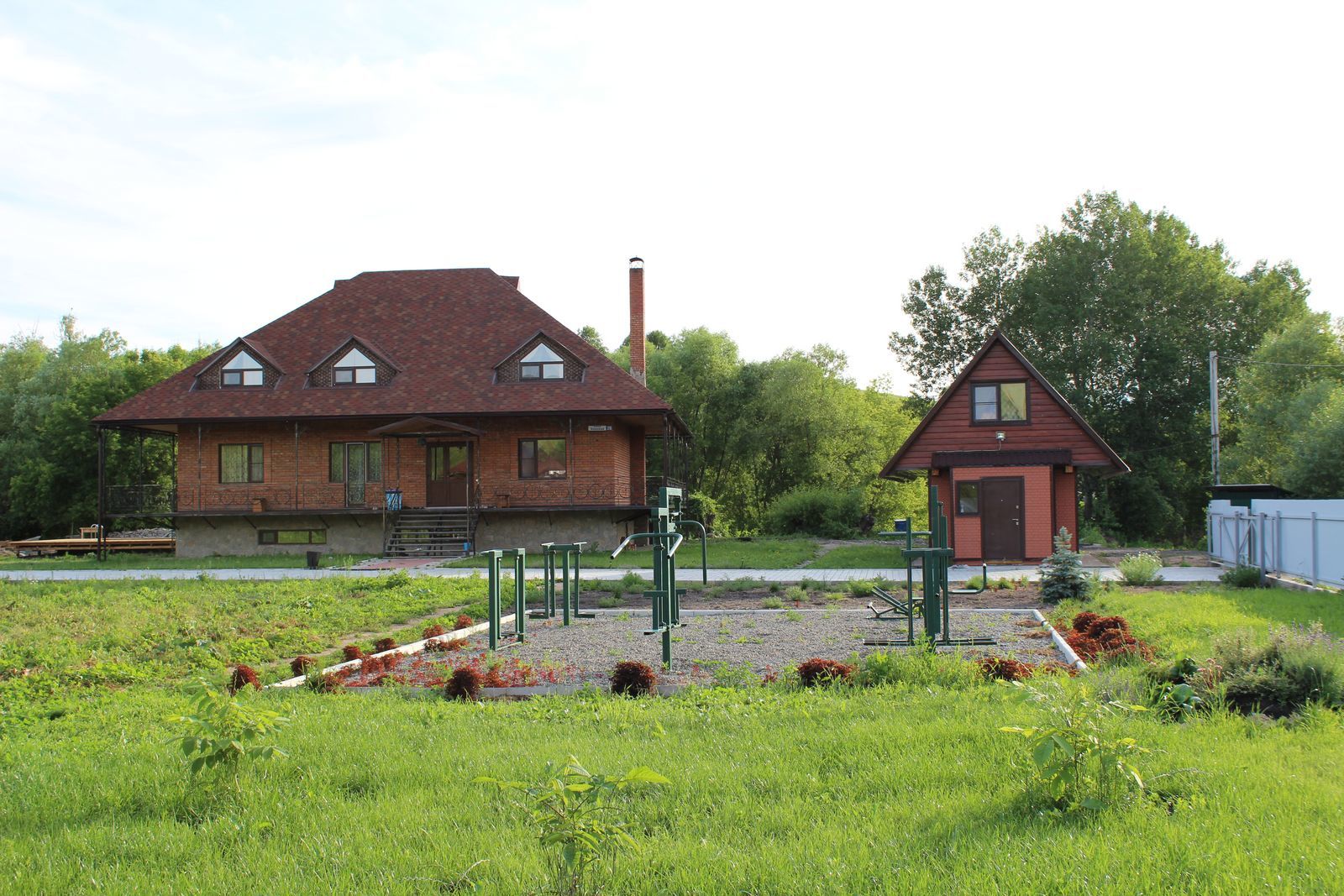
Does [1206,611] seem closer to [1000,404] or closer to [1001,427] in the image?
[1001,427]

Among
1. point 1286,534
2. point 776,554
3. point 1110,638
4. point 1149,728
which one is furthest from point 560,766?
point 776,554

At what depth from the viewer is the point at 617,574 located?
2141 cm

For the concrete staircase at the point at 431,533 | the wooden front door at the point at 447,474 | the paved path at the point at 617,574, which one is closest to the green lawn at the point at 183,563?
the concrete staircase at the point at 431,533

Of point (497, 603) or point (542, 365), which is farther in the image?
point (542, 365)

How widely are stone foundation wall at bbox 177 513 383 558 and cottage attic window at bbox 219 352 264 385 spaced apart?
14.5ft

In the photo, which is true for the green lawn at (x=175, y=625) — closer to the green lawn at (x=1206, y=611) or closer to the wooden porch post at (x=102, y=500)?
the green lawn at (x=1206, y=611)

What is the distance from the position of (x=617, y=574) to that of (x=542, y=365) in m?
12.2

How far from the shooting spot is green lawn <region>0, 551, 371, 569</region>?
2577 cm

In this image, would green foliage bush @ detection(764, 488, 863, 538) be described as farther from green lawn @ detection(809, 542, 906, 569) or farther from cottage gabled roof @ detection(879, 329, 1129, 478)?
cottage gabled roof @ detection(879, 329, 1129, 478)

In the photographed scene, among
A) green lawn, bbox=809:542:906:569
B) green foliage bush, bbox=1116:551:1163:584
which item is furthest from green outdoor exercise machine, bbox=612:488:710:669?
green foliage bush, bbox=1116:551:1163:584

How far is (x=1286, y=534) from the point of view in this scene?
60.4 ft

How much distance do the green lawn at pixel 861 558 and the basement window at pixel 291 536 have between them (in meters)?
15.6

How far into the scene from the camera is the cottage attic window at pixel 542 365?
105ft

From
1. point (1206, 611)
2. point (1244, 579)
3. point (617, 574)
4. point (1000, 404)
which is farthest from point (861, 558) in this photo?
point (1206, 611)
